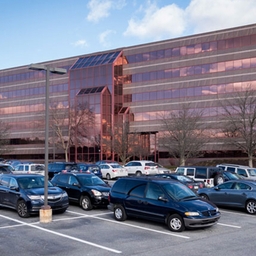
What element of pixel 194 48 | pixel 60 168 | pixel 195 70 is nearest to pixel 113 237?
pixel 60 168

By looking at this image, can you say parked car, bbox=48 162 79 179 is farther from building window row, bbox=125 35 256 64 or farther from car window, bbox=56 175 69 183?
building window row, bbox=125 35 256 64

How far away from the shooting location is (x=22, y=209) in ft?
46.8

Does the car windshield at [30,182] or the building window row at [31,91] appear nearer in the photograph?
the car windshield at [30,182]

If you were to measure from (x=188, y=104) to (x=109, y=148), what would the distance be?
43.6 feet

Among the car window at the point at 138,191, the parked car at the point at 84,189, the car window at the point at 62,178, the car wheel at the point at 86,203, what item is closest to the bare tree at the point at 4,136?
the car window at the point at 62,178

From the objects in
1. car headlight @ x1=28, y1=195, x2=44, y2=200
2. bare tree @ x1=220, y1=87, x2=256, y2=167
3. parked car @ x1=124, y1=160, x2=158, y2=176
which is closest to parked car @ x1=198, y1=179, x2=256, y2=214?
car headlight @ x1=28, y1=195, x2=44, y2=200

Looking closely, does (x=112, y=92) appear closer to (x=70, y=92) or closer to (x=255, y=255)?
(x=70, y=92)

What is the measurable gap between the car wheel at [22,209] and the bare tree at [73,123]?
143ft

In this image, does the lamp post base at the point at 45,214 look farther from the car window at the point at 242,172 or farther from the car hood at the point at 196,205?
the car window at the point at 242,172

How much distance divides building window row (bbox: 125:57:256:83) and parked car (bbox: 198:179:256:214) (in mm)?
37711

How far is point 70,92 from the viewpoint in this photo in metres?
63.6

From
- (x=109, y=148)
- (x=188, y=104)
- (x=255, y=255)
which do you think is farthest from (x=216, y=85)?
(x=255, y=255)

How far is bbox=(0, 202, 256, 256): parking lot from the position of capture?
949 centimetres

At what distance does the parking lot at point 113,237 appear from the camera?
374 inches
